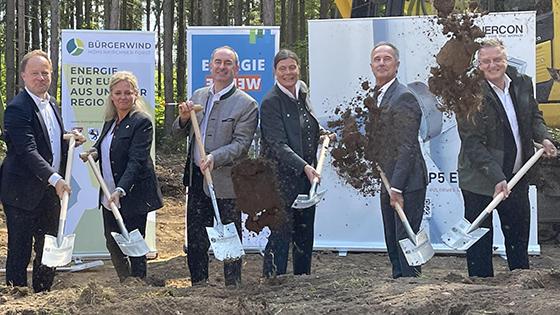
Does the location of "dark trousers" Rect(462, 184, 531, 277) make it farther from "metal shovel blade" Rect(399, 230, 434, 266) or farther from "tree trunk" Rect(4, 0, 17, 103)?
"tree trunk" Rect(4, 0, 17, 103)

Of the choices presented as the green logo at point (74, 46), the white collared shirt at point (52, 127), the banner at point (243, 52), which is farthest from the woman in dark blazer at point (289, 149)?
the green logo at point (74, 46)

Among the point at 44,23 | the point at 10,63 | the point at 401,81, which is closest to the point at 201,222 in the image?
the point at 401,81

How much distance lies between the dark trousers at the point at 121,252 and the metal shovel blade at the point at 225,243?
57 cm

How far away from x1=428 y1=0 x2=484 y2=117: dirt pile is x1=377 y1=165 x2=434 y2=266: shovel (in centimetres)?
77

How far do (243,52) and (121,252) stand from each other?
109 inches

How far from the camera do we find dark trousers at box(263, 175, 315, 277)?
4.94 metres

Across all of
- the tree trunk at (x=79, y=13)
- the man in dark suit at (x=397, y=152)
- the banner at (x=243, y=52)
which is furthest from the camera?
the tree trunk at (x=79, y=13)

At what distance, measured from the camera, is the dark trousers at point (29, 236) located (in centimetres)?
472

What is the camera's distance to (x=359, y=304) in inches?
138

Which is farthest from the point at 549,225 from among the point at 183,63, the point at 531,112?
the point at 183,63

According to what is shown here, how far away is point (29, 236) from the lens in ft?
15.6

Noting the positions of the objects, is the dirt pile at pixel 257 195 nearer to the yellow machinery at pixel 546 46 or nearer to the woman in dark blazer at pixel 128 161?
the woman in dark blazer at pixel 128 161

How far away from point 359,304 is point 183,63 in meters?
25.7

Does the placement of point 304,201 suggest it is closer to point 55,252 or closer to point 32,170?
point 55,252
